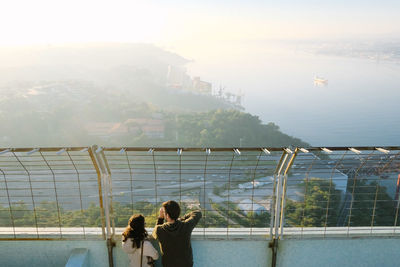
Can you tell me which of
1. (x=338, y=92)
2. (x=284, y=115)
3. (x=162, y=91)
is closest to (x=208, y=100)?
(x=162, y=91)

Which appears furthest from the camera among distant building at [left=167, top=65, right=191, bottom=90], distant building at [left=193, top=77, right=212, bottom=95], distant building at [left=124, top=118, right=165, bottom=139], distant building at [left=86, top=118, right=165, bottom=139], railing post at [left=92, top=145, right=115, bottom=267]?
distant building at [left=167, top=65, right=191, bottom=90]

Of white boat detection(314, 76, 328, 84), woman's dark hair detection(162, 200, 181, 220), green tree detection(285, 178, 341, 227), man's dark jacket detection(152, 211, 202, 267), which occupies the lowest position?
green tree detection(285, 178, 341, 227)

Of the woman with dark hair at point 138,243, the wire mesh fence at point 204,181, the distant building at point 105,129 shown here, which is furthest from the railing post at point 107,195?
the distant building at point 105,129

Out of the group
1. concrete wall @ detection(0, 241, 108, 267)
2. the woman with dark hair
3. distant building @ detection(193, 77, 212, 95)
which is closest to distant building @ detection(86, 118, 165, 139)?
distant building @ detection(193, 77, 212, 95)

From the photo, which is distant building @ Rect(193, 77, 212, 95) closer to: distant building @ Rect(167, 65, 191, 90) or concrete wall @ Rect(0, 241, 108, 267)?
distant building @ Rect(167, 65, 191, 90)

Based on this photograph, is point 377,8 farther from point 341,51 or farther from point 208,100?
point 208,100

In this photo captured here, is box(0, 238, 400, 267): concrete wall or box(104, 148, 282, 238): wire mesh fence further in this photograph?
box(0, 238, 400, 267): concrete wall

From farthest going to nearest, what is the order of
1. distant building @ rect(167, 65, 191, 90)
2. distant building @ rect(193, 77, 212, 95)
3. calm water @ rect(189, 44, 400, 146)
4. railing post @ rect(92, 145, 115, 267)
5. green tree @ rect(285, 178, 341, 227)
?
distant building @ rect(167, 65, 191, 90) < distant building @ rect(193, 77, 212, 95) < calm water @ rect(189, 44, 400, 146) < green tree @ rect(285, 178, 341, 227) < railing post @ rect(92, 145, 115, 267)
